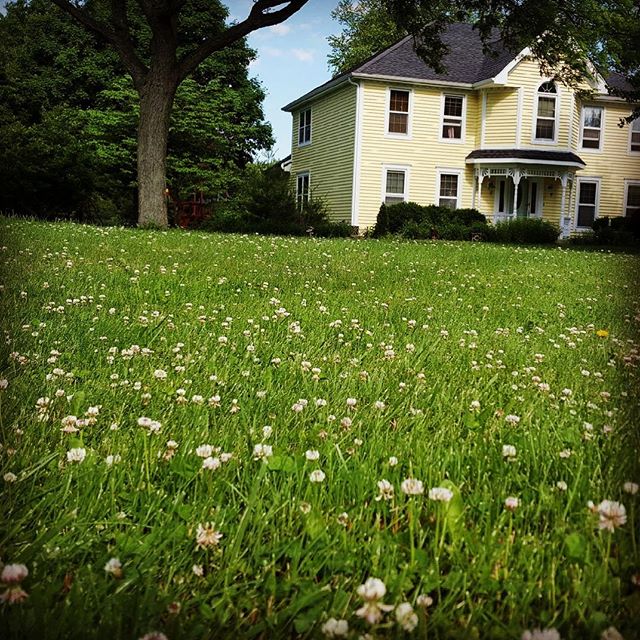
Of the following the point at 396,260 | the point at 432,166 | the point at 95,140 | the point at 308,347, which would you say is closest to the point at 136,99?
the point at 95,140

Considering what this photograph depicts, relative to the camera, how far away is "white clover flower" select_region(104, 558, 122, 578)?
1.55 m

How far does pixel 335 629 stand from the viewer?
136cm

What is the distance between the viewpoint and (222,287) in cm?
644

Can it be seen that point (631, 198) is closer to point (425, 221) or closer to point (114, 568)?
point (425, 221)

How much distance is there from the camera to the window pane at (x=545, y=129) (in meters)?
27.5

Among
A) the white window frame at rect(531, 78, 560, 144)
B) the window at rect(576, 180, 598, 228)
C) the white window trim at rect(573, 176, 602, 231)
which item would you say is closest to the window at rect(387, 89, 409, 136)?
the white window frame at rect(531, 78, 560, 144)

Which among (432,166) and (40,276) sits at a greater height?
(432,166)

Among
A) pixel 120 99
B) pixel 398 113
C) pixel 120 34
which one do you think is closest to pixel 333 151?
pixel 398 113

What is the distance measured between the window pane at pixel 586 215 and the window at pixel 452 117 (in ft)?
21.6

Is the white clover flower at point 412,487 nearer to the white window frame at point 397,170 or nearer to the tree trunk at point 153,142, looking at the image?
the tree trunk at point 153,142

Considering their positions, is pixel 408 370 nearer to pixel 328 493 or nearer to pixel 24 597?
pixel 328 493

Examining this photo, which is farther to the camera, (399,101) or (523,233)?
(399,101)

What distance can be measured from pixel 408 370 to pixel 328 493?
1.69 metres

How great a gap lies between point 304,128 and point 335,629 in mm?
32300
